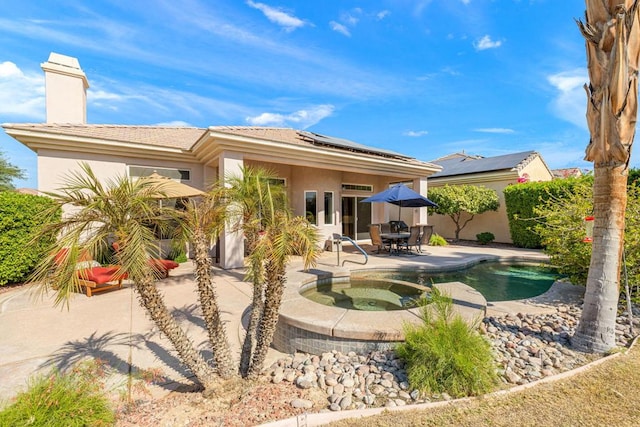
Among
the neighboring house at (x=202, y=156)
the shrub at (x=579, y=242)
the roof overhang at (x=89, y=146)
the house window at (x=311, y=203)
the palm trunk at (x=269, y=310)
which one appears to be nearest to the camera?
the palm trunk at (x=269, y=310)

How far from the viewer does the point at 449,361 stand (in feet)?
10.7

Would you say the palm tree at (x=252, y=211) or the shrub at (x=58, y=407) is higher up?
the palm tree at (x=252, y=211)

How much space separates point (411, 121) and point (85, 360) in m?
22.7

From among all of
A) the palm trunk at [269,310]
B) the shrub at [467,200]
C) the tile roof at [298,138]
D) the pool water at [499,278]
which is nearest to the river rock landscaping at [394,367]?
the palm trunk at [269,310]

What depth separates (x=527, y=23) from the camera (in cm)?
1022

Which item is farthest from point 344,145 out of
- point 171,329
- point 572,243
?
point 171,329

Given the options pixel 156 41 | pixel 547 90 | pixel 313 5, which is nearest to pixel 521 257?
pixel 547 90

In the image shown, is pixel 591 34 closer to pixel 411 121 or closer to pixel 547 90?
pixel 547 90

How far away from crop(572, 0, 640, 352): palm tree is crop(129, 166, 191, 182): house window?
12.6 meters

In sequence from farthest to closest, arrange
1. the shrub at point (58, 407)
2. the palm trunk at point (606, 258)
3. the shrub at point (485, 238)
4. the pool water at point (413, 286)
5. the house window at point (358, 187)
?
the shrub at point (485, 238) → the house window at point (358, 187) → the pool water at point (413, 286) → the palm trunk at point (606, 258) → the shrub at point (58, 407)

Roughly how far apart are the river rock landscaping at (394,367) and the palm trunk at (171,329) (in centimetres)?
88

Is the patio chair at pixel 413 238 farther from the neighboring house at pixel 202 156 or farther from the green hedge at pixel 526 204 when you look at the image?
the green hedge at pixel 526 204

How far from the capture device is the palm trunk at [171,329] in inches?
110

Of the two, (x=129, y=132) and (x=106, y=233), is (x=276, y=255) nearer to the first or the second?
(x=106, y=233)
